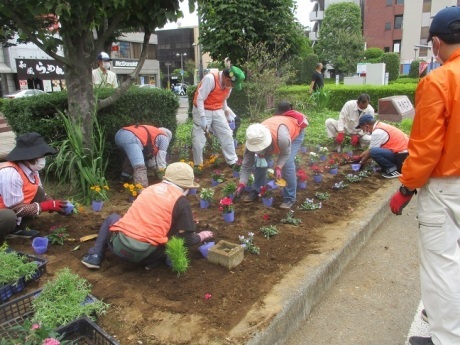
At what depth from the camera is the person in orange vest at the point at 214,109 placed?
20.0ft

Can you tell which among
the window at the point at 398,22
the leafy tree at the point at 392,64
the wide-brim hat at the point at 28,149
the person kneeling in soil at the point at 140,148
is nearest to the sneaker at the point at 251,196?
the person kneeling in soil at the point at 140,148

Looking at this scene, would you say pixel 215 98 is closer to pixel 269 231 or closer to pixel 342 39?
pixel 269 231

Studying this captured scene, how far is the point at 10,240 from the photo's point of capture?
375 cm

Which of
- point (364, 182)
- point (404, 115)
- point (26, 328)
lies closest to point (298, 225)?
point (364, 182)

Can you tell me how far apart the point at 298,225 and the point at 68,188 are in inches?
116

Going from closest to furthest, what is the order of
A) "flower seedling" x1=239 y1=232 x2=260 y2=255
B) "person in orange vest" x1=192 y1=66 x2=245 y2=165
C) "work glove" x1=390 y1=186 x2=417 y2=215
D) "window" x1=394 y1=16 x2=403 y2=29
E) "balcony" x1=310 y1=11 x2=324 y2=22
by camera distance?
"work glove" x1=390 y1=186 x2=417 y2=215 < "flower seedling" x1=239 y1=232 x2=260 y2=255 < "person in orange vest" x1=192 y1=66 x2=245 y2=165 < "window" x1=394 y1=16 x2=403 y2=29 < "balcony" x1=310 y1=11 x2=324 y2=22

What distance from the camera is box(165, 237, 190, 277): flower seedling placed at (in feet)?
9.50

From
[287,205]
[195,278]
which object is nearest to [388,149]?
[287,205]

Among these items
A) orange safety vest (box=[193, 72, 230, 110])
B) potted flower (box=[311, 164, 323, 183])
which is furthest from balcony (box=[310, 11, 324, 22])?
potted flower (box=[311, 164, 323, 183])

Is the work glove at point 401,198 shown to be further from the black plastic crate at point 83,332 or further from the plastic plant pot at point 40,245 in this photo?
the plastic plant pot at point 40,245

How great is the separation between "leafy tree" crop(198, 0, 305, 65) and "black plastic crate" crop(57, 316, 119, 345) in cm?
966

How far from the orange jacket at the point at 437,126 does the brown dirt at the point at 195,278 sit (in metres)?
1.42

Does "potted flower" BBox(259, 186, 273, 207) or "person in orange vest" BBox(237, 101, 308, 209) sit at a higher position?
"person in orange vest" BBox(237, 101, 308, 209)

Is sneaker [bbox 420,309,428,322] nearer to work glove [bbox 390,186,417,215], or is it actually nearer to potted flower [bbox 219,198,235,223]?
work glove [bbox 390,186,417,215]
